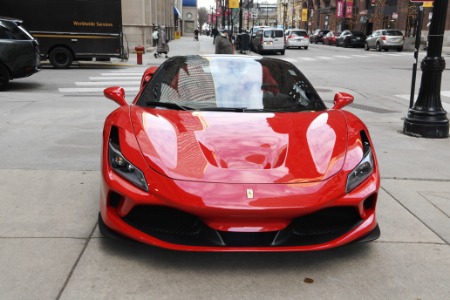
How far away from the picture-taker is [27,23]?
1839 cm

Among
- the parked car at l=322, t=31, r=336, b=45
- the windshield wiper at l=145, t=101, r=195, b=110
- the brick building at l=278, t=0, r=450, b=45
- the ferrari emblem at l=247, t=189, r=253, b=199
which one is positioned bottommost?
the parked car at l=322, t=31, r=336, b=45

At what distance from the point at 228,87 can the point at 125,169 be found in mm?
1510

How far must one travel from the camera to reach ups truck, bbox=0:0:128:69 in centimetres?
1839

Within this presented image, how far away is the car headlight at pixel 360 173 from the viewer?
3.07 metres

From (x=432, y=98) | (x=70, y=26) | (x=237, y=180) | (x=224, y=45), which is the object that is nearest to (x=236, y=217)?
(x=237, y=180)

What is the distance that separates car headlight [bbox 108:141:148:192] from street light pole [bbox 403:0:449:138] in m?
5.43

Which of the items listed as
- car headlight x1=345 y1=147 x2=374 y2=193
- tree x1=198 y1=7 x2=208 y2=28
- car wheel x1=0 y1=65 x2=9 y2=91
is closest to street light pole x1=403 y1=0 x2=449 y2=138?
car headlight x1=345 y1=147 x2=374 y2=193

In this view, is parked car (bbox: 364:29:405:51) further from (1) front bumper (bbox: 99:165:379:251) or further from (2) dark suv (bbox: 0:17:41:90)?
(1) front bumper (bbox: 99:165:379:251)

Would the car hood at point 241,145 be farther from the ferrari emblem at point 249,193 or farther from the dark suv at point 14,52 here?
the dark suv at point 14,52

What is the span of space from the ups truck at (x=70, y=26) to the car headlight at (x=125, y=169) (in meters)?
16.7

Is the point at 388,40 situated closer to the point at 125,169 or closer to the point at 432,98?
the point at 432,98

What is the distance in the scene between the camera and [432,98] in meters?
7.28

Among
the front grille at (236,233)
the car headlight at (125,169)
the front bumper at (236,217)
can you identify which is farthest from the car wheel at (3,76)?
the front grille at (236,233)

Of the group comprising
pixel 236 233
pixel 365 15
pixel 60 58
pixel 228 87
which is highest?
pixel 365 15
